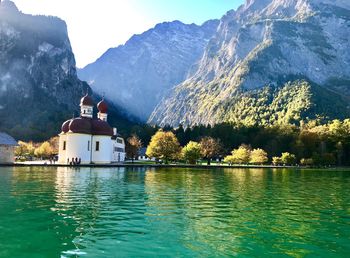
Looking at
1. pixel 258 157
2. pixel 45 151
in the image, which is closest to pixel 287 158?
pixel 258 157

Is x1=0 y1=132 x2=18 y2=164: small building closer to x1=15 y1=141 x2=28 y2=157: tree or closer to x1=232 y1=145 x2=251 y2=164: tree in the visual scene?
x1=15 y1=141 x2=28 y2=157: tree

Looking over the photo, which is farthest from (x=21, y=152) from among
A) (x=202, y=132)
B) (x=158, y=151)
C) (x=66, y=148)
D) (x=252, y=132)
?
(x=252, y=132)

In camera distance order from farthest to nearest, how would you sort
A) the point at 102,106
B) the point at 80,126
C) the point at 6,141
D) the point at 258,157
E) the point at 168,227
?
the point at 258,157
the point at 102,106
the point at 80,126
the point at 6,141
the point at 168,227

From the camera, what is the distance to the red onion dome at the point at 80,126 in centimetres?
10862

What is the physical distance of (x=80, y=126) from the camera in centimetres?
10906

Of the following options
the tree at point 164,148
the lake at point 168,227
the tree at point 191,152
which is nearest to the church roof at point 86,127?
the tree at point 164,148

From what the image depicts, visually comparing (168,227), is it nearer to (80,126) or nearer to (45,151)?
(80,126)

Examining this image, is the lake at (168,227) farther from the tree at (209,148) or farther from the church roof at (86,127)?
the tree at (209,148)

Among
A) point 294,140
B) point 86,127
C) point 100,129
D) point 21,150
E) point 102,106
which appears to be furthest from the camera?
point 294,140

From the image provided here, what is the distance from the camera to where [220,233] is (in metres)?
19.2

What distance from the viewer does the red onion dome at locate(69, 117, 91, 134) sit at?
109m

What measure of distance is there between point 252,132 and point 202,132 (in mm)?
20795

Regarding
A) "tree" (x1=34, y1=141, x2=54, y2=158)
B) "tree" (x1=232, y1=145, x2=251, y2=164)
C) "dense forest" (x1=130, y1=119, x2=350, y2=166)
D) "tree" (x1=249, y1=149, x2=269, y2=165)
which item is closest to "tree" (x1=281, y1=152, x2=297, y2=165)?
"tree" (x1=249, y1=149, x2=269, y2=165)

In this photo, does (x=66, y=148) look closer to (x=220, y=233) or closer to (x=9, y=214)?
(x=9, y=214)
